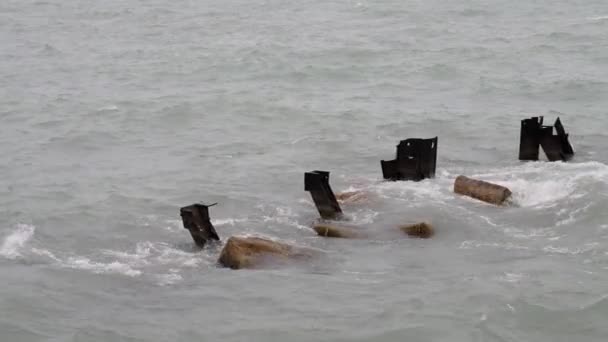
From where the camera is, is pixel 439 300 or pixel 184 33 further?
pixel 184 33

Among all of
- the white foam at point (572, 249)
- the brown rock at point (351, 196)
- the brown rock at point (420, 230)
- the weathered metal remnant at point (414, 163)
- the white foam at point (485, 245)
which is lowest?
the white foam at point (572, 249)

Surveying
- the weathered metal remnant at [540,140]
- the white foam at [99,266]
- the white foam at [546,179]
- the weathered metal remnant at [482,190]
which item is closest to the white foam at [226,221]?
the white foam at [99,266]

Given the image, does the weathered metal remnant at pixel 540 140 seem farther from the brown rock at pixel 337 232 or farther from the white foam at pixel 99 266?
the white foam at pixel 99 266

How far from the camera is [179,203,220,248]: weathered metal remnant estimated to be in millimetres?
15453

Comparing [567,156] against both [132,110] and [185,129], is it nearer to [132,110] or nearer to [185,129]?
[185,129]

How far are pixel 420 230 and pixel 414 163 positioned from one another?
300cm

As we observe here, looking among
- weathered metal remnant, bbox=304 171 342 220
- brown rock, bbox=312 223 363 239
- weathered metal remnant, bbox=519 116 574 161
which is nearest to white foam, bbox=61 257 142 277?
brown rock, bbox=312 223 363 239

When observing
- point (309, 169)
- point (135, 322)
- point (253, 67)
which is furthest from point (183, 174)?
point (253, 67)

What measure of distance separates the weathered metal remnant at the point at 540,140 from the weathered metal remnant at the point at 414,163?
90.3 inches

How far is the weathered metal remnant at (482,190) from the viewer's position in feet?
57.7

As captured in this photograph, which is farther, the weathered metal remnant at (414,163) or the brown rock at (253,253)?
the weathered metal remnant at (414,163)

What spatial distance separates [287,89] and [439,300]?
797 inches

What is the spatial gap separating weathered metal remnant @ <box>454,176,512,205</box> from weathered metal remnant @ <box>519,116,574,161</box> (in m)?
2.61

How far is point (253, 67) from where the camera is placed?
1460 inches
